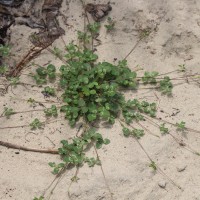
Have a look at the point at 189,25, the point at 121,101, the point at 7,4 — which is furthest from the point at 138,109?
the point at 7,4

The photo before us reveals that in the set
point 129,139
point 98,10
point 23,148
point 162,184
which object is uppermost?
point 98,10

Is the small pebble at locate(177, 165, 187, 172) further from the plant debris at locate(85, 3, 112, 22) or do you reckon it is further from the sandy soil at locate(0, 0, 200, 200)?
the plant debris at locate(85, 3, 112, 22)

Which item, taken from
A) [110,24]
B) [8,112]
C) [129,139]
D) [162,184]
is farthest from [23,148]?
[110,24]

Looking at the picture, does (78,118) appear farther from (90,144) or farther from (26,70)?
(26,70)

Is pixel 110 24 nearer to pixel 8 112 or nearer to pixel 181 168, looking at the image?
pixel 8 112

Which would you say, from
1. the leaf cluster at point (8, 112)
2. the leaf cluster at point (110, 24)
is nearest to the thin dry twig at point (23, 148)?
the leaf cluster at point (8, 112)

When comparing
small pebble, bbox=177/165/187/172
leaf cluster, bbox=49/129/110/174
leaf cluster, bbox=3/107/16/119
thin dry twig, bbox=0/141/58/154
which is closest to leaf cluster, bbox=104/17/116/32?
leaf cluster, bbox=49/129/110/174

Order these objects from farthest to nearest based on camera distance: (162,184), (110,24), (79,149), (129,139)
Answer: (110,24), (129,139), (79,149), (162,184)

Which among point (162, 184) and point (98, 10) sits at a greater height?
point (98, 10)
